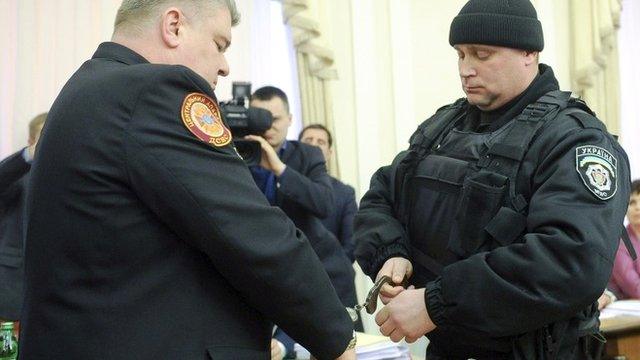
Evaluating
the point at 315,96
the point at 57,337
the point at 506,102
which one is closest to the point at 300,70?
the point at 315,96

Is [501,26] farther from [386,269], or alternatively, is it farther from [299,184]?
[299,184]

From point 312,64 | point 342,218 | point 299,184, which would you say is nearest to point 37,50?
point 312,64

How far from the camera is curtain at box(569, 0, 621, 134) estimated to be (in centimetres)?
527

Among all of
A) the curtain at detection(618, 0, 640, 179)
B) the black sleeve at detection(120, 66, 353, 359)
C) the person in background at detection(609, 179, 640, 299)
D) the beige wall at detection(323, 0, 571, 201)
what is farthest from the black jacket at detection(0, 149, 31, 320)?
the curtain at detection(618, 0, 640, 179)

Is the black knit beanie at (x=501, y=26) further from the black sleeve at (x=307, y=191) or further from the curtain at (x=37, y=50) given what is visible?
the curtain at (x=37, y=50)

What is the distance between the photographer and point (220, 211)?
4.02 feet

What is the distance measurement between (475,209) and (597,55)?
4.13 m

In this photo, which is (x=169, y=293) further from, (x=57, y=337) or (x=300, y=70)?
(x=300, y=70)

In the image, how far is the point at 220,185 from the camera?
1.24 meters

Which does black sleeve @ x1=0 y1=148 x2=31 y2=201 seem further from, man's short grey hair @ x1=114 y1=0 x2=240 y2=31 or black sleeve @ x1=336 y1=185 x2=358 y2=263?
black sleeve @ x1=336 y1=185 x2=358 y2=263

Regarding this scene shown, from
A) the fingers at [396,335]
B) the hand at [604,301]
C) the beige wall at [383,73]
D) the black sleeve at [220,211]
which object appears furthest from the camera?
the beige wall at [383,73]

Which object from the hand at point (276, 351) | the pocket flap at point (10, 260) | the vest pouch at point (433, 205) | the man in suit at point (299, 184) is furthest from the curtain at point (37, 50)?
the vest pouch at point (433, 205)

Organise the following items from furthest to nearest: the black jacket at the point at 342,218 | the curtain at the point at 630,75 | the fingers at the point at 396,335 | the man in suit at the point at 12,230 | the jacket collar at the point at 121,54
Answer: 1. the curtain at the point at 630,75
2. the black jacket at the point at 342,218
3. the man in suit at the point at 12,230
4. the fingers at the point at 396,335
5. the jacket collar at the point at 121,54

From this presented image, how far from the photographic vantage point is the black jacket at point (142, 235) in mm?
1210
